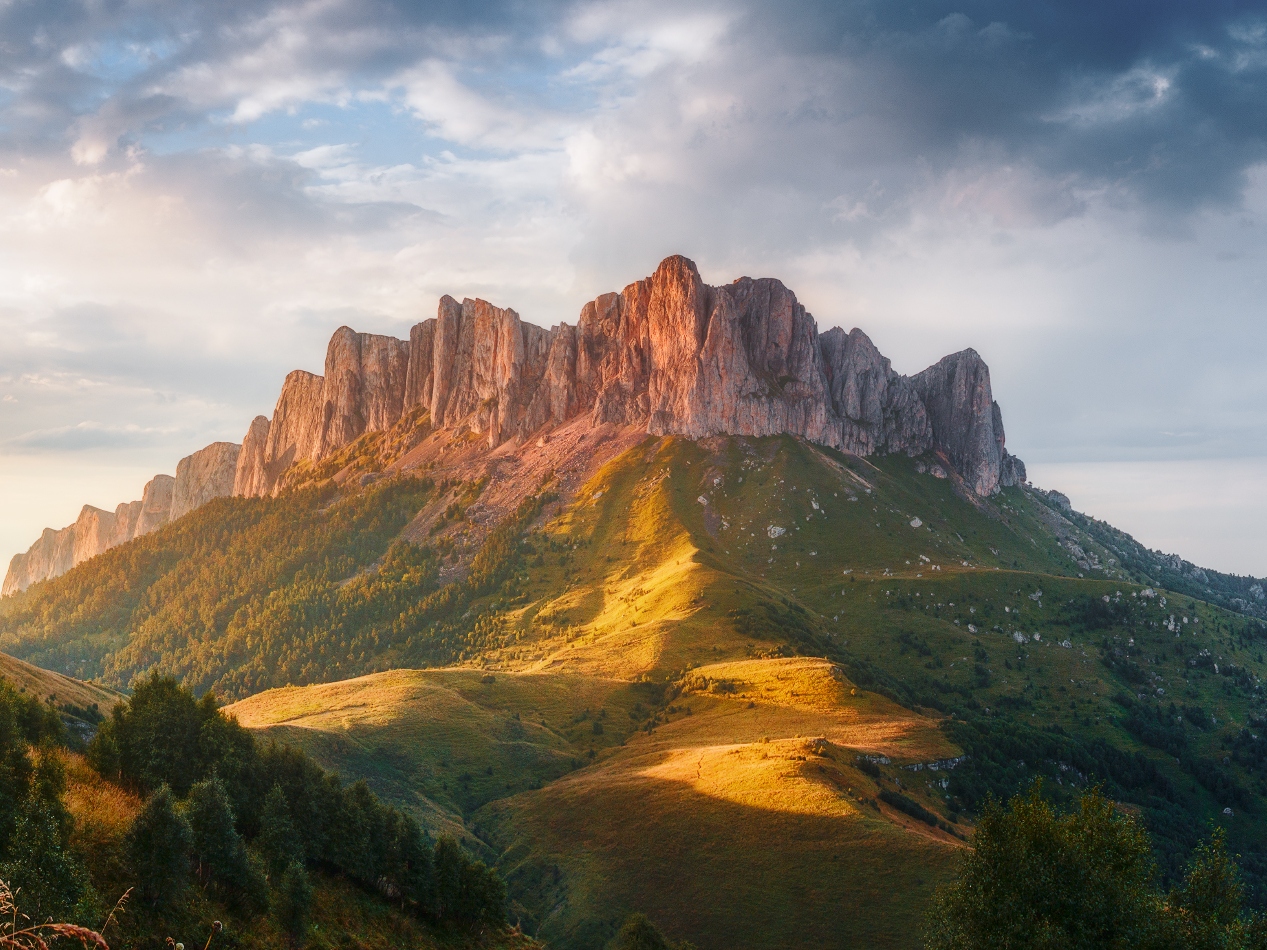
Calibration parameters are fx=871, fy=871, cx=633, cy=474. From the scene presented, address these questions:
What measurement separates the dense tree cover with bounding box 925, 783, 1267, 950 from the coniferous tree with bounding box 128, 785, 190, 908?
40560 mm

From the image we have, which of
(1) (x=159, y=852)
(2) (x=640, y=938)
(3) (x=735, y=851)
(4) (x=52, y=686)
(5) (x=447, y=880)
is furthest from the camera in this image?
(4) (x=52, y=686)

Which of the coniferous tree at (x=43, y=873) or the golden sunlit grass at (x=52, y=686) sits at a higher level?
the coniferous tree at (x=43, y=873)

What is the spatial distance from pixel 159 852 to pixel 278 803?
19.6m

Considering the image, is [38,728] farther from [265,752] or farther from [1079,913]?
[1079,913]

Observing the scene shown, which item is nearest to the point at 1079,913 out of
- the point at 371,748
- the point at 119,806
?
the point at 119,806

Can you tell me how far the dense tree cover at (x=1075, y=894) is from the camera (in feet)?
148

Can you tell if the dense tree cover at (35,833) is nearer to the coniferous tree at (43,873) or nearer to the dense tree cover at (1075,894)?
the coniferous tree at (43,873)

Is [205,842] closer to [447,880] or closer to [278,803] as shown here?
[278,803]

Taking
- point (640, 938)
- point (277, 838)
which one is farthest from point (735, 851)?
point (277, 838)

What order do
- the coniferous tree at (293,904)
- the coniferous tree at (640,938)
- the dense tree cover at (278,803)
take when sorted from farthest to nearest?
the coniferous tree at (640,938), the dense tree cover at (278,803), the coniferous tree at (293,904)

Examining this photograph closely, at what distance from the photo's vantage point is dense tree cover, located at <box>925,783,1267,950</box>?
148 ft

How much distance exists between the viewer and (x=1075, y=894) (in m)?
45.7

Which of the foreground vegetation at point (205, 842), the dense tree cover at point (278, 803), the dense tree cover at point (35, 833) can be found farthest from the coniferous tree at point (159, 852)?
the dense tree cover at point (278, 803)

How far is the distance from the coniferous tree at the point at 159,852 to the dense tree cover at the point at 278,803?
6222 millimetres
